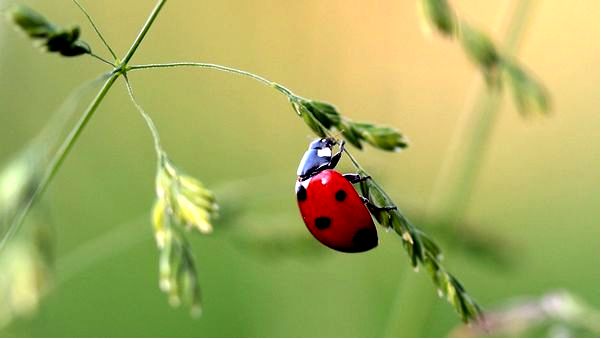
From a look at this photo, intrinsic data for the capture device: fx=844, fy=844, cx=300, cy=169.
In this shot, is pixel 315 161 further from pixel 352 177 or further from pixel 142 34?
pixel 142 34

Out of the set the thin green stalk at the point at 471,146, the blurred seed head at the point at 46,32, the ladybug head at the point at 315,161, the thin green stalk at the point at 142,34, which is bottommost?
the blurred seed head at the point at 46,32

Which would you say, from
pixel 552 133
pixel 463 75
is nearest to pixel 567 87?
pixel 552 133

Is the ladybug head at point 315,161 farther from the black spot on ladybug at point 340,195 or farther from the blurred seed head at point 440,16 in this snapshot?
the blurred seed head at point 440,16

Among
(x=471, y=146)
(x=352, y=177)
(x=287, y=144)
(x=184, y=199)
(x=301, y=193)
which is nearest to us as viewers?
(x=184, y=199)

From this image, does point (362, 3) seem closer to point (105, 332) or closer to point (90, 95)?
point (90, 95)

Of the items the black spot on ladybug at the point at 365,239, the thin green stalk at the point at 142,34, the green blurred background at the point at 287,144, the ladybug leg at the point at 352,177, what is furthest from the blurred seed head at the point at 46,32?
the green blurred background at the point at 287,144

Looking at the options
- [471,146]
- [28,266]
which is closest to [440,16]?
[471,146]

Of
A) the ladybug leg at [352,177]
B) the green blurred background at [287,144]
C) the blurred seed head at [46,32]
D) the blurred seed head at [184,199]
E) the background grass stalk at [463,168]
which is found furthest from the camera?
the green blurred background at [287,144]

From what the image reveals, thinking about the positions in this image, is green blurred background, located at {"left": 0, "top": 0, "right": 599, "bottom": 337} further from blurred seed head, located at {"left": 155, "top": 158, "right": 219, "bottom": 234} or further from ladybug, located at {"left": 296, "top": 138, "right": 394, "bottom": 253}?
blurred seed head, located at {"left": 155, "top": 158, "right": 219, "bottom": 234}
